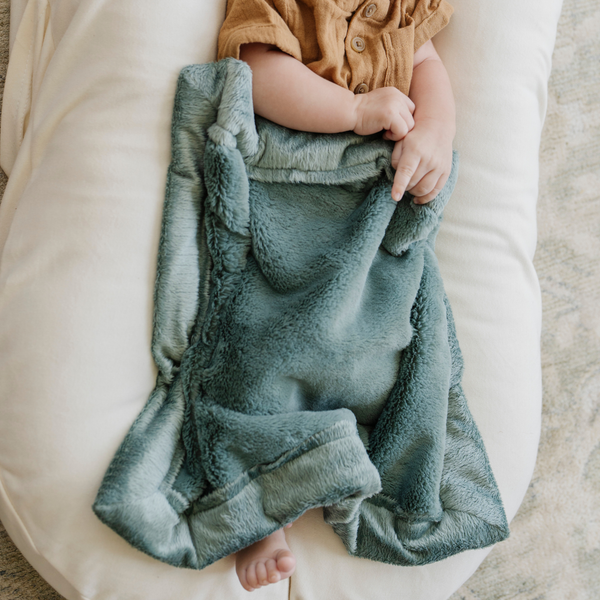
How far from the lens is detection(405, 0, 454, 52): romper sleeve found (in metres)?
0.77

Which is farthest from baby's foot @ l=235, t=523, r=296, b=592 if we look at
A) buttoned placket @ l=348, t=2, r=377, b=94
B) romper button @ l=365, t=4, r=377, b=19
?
romper button @ l=365, t=4, r=377, b=19

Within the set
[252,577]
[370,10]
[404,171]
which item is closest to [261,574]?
[252,577]

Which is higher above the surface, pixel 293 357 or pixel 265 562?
pixel 293 357

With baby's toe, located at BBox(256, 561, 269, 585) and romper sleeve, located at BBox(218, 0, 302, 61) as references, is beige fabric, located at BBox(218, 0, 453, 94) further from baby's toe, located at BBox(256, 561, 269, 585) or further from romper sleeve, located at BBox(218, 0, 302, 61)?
baby's toe, located at BBox(256, 561, 269, 585)

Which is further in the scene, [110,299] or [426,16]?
[426,16]

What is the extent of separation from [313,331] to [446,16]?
0.54 metres

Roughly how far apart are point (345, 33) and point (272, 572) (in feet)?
2.43

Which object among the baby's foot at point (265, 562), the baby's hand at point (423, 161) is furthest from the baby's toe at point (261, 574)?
the baby's hand at point (423, 161)

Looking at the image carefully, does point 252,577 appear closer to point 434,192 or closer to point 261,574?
point 261,574

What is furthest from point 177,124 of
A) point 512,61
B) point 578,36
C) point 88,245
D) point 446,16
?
point 578,36

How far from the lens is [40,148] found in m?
0.74

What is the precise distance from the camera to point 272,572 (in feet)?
2.15

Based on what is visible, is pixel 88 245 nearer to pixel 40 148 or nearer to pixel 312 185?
pixel 40 148

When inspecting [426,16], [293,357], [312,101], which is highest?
[426,16]
